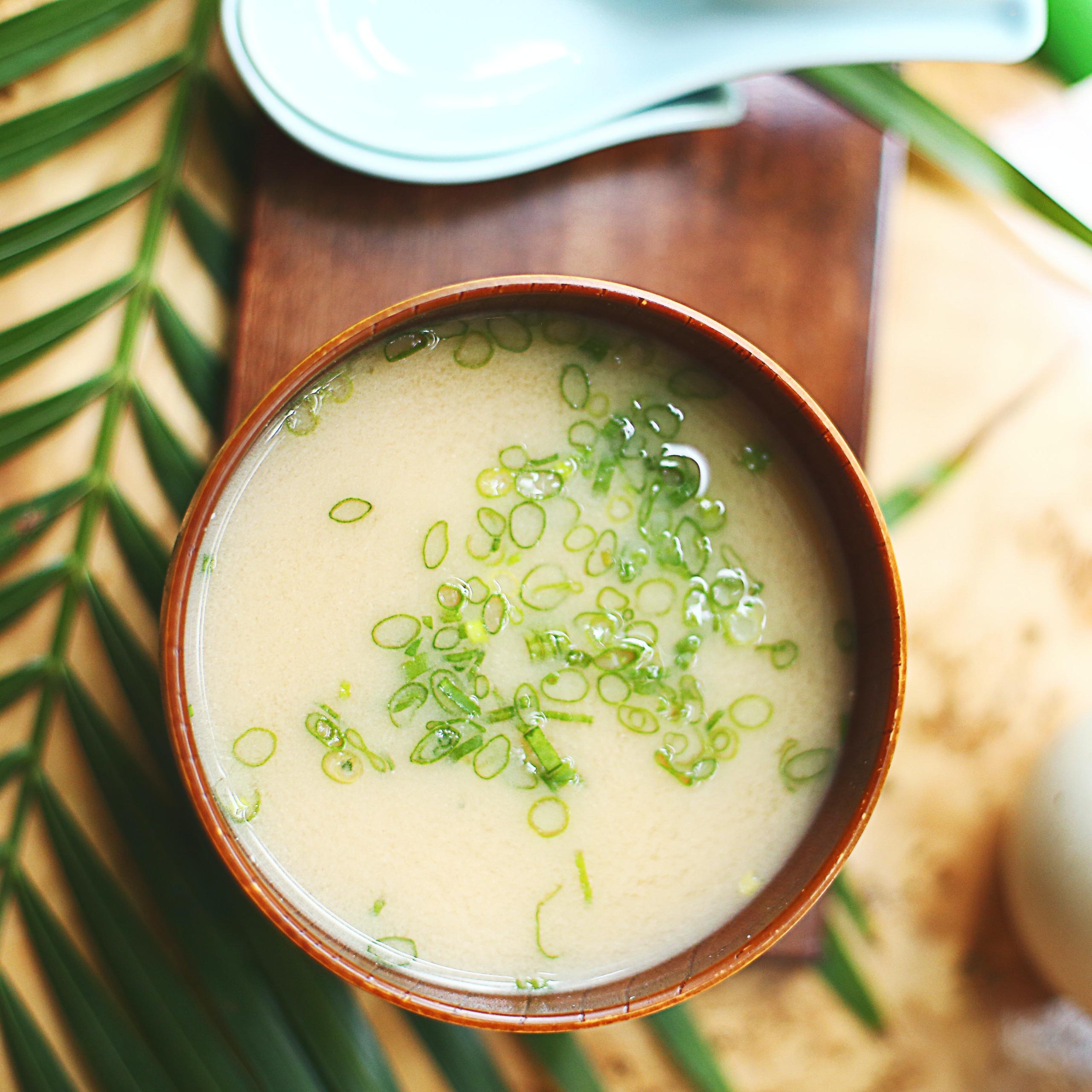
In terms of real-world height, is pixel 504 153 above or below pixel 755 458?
above

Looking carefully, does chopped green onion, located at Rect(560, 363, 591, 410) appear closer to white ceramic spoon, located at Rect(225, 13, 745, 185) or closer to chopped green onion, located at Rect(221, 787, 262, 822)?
white ceramic spoon, located at Rect(225, 13, 745, 185)

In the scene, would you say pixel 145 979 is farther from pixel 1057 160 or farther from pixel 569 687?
pixel 1057 160

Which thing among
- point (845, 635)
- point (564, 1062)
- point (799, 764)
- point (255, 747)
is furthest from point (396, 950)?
point (845, 635)

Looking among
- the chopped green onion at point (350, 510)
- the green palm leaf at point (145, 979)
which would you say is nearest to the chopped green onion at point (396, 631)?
the chopped green onion at point (350, 510)

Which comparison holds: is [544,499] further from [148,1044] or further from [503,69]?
[148,1044]

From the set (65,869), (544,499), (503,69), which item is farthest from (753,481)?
(65,869)

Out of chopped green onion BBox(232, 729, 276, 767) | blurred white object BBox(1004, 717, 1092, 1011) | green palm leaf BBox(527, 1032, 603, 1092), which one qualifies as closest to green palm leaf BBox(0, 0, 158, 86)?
chopped green onion BBox(232, 729, 276, 767)
